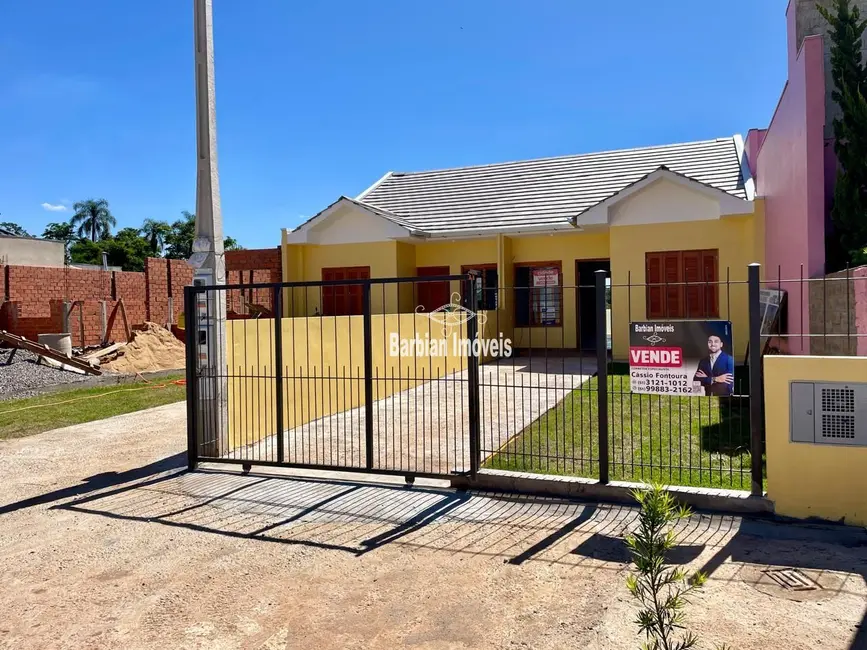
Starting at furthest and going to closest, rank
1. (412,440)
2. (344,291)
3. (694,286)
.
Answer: (344,291) < (694,286) < (412,440)

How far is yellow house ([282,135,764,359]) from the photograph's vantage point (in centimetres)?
1440

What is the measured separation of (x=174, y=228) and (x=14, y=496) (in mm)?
61420

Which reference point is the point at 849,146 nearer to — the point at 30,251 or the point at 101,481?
the point at 101,481

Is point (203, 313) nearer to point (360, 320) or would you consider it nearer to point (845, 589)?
point (360, 320)

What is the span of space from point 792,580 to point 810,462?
1330 mm

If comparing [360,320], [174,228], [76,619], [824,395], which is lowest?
[76,619]

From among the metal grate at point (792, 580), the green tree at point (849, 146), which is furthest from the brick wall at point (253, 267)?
the metal grate at point (792, 580)

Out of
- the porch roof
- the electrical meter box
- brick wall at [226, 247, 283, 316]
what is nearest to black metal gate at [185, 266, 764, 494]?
the electrical meter box

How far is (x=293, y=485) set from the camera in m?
6.44

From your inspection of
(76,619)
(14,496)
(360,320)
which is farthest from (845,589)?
(360,320)

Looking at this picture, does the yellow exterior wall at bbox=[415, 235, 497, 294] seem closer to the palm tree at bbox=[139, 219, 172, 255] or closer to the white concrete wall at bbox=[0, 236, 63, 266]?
the white concrete wall at bbox=[0, 236, 63, 266]

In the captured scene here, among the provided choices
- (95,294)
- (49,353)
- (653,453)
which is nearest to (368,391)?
(653,453)

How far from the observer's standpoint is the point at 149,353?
19359 millimetres

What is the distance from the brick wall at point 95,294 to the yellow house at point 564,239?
1737 millimetres
